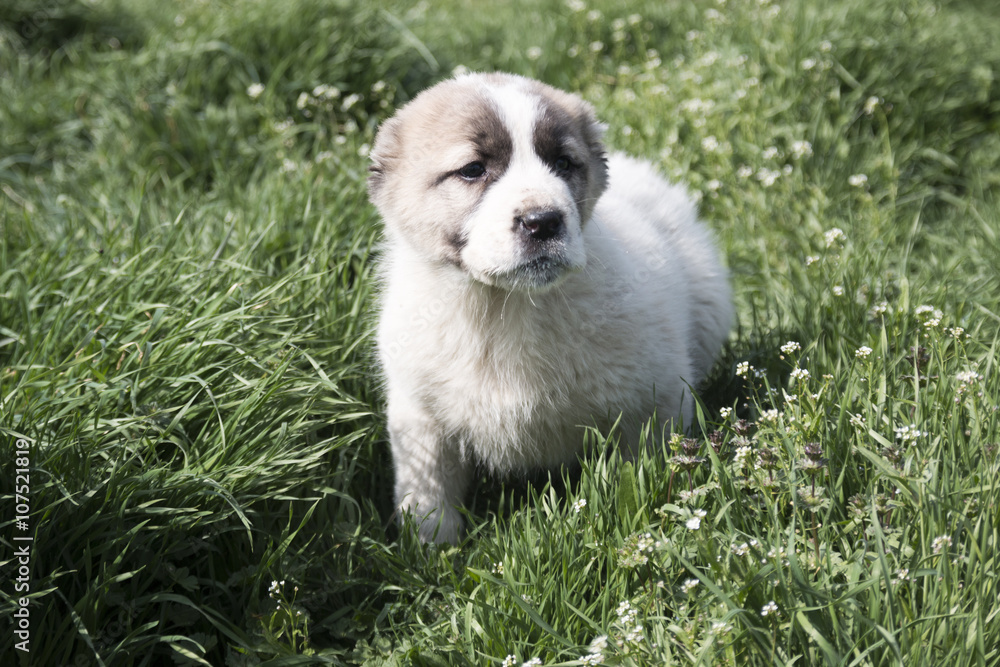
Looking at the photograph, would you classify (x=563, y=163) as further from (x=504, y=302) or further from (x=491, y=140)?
(x=504, y=302)

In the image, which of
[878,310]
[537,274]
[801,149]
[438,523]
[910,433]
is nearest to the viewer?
[910,433]

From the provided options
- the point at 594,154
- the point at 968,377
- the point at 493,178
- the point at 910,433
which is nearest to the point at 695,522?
the point at 910,433

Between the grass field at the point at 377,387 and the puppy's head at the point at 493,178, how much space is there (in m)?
0.63

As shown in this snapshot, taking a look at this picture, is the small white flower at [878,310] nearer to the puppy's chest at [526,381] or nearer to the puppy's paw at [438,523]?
the puppy's chest at [526,381]

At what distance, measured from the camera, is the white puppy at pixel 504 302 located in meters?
2.60

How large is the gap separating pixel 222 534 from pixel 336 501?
47cm

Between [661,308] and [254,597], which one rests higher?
[661,308]

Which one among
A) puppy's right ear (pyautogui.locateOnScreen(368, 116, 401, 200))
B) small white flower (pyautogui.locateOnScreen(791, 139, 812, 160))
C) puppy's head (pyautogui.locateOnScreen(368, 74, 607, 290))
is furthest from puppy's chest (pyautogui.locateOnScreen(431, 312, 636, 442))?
small white flower (pyautogui.locateOnScreen(791, 139, 812, 160))

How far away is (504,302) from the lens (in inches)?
111

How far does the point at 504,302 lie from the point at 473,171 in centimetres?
45

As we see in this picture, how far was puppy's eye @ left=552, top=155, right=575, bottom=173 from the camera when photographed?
275 cm

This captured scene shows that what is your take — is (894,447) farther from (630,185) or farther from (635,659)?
(630,185)

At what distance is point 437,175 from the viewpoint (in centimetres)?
270

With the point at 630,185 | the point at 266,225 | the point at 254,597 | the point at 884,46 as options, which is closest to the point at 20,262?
the point at 266,225
